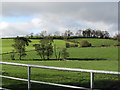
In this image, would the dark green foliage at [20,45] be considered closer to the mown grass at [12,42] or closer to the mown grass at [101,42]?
the mown grass at [12,42]

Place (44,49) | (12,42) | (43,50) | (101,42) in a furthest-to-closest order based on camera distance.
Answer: (12,42) → (101,42) → (44,49) → (43,50)

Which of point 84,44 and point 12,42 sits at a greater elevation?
point 12,42

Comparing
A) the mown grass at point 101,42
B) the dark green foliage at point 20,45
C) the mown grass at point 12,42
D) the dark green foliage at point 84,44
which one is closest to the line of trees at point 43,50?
the dark green foliage at point 20,45

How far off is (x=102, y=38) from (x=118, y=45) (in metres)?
13.6

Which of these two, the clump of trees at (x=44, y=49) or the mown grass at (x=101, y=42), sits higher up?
the mown grass at (x=101, y=42)

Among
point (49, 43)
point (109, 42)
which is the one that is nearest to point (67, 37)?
point (49, 43)

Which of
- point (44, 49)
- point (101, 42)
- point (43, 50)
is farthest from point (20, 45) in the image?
point (101, 42)

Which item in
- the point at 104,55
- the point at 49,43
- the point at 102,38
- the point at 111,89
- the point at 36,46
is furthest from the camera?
the point at 102,38

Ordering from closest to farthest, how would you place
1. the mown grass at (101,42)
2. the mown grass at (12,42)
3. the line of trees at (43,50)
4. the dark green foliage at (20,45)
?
the line of trees at (43,50) → the dark green foliage at (20,45) → the mown grass at (101,42) → the mown grass at (12,42)

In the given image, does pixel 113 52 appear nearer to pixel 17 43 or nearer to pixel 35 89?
pixel 17 43

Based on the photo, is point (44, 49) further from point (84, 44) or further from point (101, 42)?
point (101, 42)

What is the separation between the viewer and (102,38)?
3086 inches

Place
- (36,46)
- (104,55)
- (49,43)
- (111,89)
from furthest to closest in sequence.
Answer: (49,43)
(36,46)
(104,55)
(111,89)

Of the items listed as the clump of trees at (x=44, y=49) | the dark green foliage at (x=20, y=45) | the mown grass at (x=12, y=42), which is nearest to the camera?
the clump of trees at (x=44, y=49)
